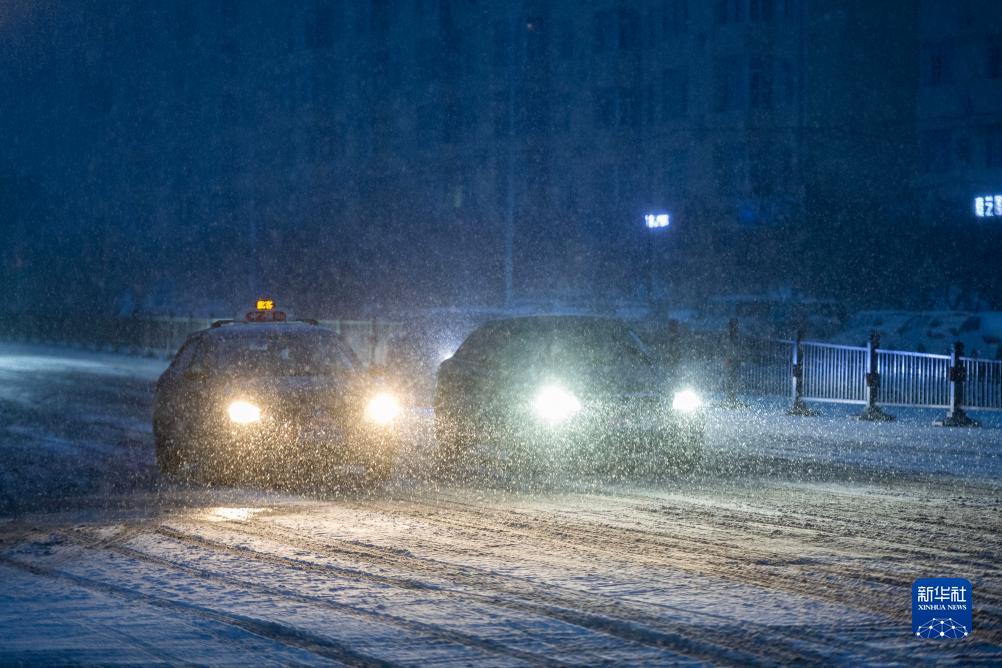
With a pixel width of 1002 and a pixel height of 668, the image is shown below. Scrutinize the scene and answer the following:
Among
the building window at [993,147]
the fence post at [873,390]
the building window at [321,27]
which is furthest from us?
the building window at [321,27]

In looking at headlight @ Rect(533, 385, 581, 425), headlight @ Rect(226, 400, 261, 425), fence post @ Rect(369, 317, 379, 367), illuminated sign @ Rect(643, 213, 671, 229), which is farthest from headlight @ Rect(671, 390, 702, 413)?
illuminated sign @ Rect(643, 213, 671, 229)

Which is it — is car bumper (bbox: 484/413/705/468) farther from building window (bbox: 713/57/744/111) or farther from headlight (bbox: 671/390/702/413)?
building window (bbox: 713/57/744/111)

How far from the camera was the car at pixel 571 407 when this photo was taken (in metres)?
13.6

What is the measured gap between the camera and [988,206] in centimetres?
5062

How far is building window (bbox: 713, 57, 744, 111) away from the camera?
179 feet

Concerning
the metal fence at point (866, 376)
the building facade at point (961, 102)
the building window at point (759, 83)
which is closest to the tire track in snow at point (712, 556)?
the metal fence at point (866, 376)

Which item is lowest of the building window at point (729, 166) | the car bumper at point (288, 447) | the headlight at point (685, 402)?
the car bumper at point (288, 447)

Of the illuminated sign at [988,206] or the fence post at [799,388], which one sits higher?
the illuminated sign at [988,206]

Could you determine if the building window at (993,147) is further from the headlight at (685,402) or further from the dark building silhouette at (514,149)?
the headlight at (685,402)

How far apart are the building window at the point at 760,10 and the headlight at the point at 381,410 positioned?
44445 mm

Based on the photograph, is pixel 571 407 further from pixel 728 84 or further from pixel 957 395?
pixel 728 84

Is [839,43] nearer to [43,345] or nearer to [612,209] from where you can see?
[612,209]

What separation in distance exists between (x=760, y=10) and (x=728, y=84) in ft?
10.6

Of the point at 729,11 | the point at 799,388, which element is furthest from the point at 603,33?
the point at 799,388
